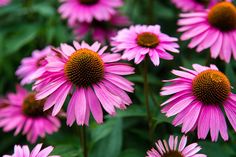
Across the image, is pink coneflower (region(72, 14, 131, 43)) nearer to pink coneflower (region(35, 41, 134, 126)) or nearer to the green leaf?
the green leaf

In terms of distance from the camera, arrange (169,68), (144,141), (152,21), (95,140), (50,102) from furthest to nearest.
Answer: (152,21) < (169,68) < (144,141) < (95,140) < (50,102)

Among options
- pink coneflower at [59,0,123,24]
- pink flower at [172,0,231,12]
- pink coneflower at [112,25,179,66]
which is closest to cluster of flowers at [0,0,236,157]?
pink coneflower at [112,25,179,66]

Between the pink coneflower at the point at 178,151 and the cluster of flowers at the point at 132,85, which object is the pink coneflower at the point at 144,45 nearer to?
the cluster of flowers at the point at 132,85

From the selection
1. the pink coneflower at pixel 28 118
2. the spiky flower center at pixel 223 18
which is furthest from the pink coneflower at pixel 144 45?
the pink coneflower at pixel 28 118

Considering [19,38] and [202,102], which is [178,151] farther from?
[19,38]

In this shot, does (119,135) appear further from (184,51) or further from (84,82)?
(184,51)

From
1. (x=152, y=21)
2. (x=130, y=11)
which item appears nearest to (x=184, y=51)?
(x=152, y=21)

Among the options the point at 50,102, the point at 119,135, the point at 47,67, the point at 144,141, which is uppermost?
the point at 47,67
